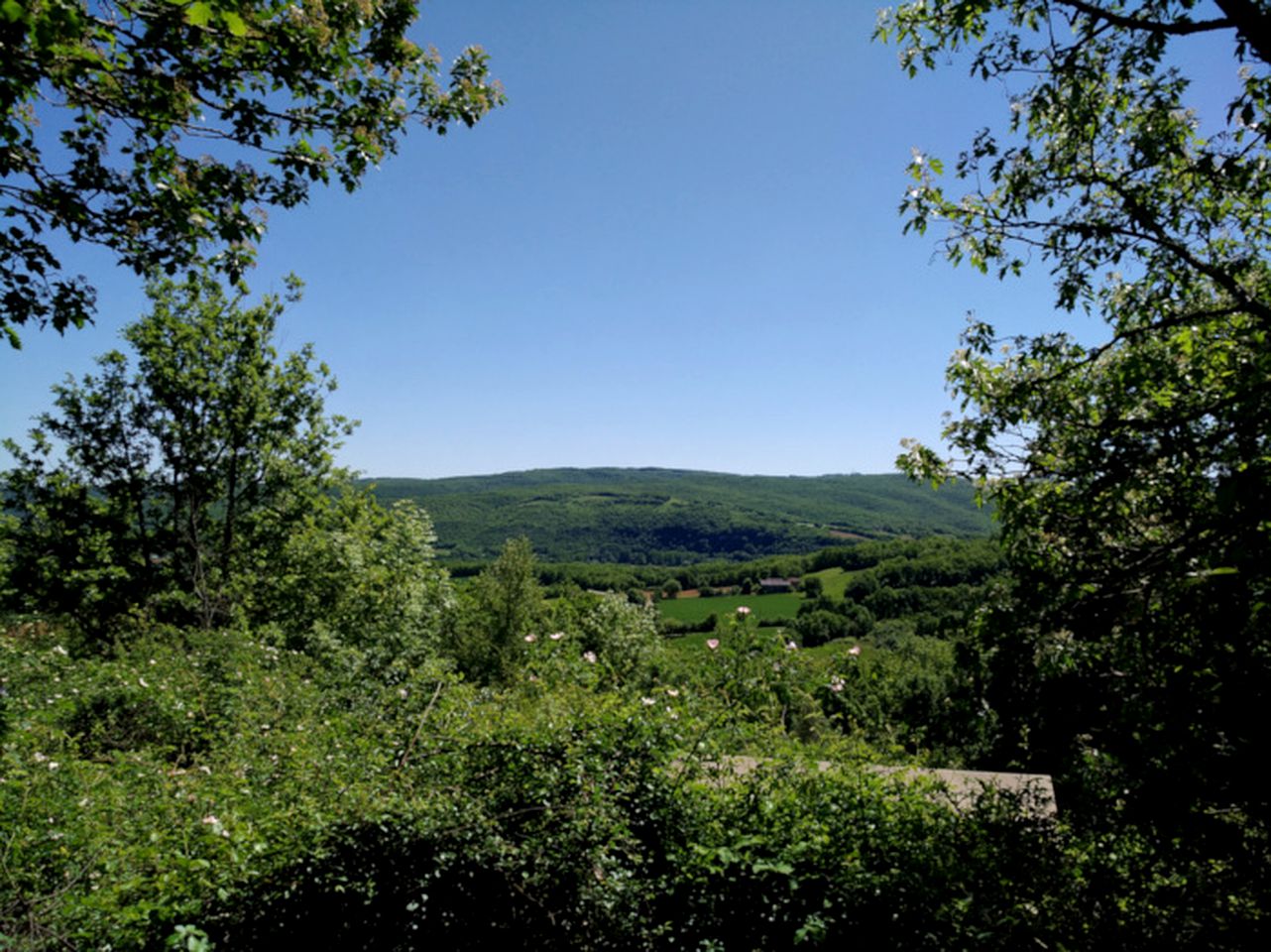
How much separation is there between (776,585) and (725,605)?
17.3 m

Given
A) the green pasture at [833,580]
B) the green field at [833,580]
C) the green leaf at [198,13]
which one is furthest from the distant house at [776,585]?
the green leaf at [198,13]

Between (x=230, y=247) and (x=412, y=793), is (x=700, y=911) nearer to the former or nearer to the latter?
(x=412, y=793)

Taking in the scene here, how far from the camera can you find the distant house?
91938 millimetres

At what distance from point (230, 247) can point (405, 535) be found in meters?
10.2

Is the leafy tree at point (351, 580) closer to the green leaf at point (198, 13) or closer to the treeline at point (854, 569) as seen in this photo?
the green leaf at point (198, 13)

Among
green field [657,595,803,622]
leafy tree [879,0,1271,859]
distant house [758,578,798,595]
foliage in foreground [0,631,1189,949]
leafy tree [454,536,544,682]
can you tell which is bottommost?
green field [657,595,803,622]

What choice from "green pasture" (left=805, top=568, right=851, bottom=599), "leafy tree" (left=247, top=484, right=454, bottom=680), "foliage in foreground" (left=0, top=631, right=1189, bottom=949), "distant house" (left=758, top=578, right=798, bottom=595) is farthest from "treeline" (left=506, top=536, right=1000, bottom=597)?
"foliage in foreground" (left=0, top=631, right=1189, bottom=949)

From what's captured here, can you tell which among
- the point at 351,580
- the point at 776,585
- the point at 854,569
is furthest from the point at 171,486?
the point at 854,569

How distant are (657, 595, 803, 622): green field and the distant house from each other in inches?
159

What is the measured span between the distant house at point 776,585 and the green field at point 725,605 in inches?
159

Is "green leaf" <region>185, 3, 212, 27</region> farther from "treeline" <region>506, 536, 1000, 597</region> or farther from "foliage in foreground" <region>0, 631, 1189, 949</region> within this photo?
"treeline" <region>506, 536, 1000, 597</region>

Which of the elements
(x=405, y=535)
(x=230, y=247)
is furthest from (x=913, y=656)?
(x=230, y=247)

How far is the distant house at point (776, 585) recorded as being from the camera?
9194 cm

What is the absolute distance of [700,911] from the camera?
3.49 meters
